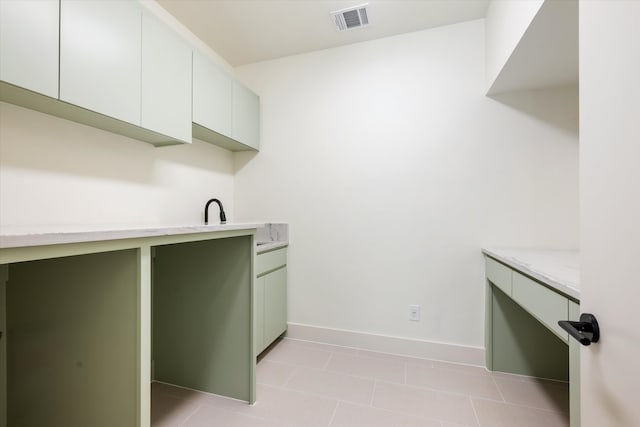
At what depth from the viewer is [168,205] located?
200 cm

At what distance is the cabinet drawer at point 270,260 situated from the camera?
1.97 metres

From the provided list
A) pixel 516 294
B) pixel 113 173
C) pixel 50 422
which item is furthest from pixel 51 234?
pixel 516 294

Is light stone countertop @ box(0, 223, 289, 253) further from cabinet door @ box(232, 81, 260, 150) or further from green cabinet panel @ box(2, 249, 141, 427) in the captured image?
cabinet door @ box(232, 81, 260, 150)

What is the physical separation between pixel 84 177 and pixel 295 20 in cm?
179

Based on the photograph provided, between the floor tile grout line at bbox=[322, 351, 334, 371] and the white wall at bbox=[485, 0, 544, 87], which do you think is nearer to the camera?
the white wall at bbox=[485, 0, 544, 87]

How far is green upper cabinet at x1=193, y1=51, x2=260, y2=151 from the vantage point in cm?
186

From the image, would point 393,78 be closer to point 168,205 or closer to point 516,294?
point 516,294

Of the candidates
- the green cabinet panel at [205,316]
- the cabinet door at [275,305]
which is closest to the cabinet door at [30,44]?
the green cabinet panel at [205,316]

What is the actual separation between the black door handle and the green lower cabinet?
159 centimetres

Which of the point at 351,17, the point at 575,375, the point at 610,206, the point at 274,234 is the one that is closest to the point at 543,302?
the point at 575,375

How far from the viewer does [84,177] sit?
58.5 inches

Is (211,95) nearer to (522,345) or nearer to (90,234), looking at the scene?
(90,234)

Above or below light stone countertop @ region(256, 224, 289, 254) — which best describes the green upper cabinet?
above

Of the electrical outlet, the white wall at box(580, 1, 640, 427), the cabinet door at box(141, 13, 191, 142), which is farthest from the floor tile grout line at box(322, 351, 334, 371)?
the cabinet door at box(141, 13, 191, 142)
